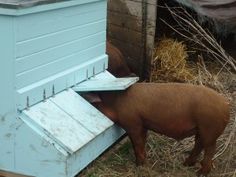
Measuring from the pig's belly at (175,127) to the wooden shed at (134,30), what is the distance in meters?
2.09

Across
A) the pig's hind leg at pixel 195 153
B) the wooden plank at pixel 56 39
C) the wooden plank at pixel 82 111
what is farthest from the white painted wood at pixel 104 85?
the pig's hind leg at pixel 195 153

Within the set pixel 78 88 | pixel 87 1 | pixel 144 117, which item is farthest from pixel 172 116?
pixel 87 1

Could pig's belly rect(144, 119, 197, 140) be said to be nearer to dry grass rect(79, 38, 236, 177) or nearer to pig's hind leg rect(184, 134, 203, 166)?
pig's hind leg rect(184, 134, 203, 166)

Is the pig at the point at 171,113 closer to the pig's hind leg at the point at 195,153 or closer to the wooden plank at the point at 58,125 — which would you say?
the pig's hind leg at the point at 195,153

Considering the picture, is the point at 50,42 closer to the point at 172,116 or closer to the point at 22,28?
the point at 22,28

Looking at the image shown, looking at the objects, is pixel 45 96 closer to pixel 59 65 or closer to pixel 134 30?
pixel 59 65

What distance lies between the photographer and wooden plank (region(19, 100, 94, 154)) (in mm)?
3645

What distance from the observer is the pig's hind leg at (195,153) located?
418 centimetres

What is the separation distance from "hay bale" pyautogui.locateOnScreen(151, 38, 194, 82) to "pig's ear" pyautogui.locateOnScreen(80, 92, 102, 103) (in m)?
2.01

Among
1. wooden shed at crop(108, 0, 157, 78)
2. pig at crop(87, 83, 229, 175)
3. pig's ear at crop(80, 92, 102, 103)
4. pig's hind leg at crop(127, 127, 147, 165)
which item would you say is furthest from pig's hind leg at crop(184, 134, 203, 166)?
wooden shed at crop(108, 0, 157, 78)

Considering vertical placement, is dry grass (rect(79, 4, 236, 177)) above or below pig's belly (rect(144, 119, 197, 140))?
below

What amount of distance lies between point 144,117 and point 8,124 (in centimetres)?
104

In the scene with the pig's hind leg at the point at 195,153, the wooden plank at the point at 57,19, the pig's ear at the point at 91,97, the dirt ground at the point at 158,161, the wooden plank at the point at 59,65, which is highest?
the wooden plank at the point at 57,19

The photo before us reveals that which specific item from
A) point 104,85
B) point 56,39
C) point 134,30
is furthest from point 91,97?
point 134,30
